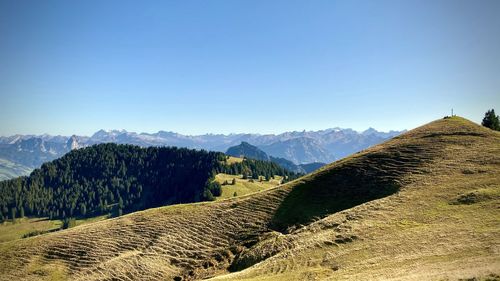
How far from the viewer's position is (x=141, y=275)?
56531 millimetres

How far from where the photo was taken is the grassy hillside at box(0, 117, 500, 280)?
119 ft

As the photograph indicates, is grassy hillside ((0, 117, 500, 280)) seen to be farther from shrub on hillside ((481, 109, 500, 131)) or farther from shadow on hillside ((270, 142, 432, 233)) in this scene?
shrub on hillside ((481, 109, 500, 131))

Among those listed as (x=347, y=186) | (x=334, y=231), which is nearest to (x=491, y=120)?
(x=347, y=186)

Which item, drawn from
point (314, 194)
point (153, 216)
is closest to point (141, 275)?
point (153, 216)

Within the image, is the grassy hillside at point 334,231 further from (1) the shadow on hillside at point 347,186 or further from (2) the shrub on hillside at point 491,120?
(2) the shrub on hillside at point 491,120

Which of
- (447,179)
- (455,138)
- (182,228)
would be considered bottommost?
(182,228)

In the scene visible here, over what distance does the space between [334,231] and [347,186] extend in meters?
24.7

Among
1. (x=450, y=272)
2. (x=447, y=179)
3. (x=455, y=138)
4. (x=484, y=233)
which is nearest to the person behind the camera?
(x=450, y=272)

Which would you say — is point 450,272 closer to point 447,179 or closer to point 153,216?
point 447,179

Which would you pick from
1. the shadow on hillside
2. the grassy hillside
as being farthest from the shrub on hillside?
the shadow on hillside

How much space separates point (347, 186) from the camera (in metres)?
71.9

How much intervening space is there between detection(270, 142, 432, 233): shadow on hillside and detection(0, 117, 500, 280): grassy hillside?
0.24 metres

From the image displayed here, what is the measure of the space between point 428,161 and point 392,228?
110 feet

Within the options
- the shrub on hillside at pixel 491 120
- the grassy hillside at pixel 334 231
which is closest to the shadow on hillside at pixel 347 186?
the grassy hillside at pixel 334 231
